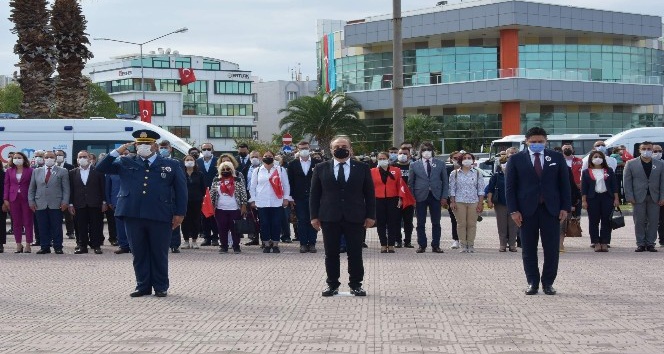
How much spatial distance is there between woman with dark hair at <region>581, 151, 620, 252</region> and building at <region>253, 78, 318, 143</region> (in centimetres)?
11637

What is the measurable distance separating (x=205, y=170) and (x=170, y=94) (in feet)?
324

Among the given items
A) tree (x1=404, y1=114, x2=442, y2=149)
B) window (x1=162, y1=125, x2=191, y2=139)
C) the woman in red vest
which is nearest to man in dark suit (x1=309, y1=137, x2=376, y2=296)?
the woman in red vest

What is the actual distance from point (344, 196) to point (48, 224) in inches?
382

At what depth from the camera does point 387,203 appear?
2081cm

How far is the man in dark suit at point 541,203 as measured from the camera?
1330 cm

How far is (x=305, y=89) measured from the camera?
13975 centimetres

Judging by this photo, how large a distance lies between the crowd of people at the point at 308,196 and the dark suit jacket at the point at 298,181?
0.06 feet

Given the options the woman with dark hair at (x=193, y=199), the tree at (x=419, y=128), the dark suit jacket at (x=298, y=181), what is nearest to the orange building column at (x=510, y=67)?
the tree at (x=419, y=128)

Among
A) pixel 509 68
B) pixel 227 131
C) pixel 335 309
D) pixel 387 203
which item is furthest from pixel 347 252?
pixel 227 131

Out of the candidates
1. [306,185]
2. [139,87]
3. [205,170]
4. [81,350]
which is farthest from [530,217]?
[139,87]

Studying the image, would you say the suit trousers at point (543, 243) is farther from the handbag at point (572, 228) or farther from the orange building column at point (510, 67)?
the orange building column at point (510, 67)

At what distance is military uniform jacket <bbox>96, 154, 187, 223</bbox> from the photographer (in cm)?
1366

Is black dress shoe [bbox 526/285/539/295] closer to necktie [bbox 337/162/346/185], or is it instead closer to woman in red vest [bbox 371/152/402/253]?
necktie [bbox 337/162/346/185]

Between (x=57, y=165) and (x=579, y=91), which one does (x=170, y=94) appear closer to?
(x=579, y=91)
